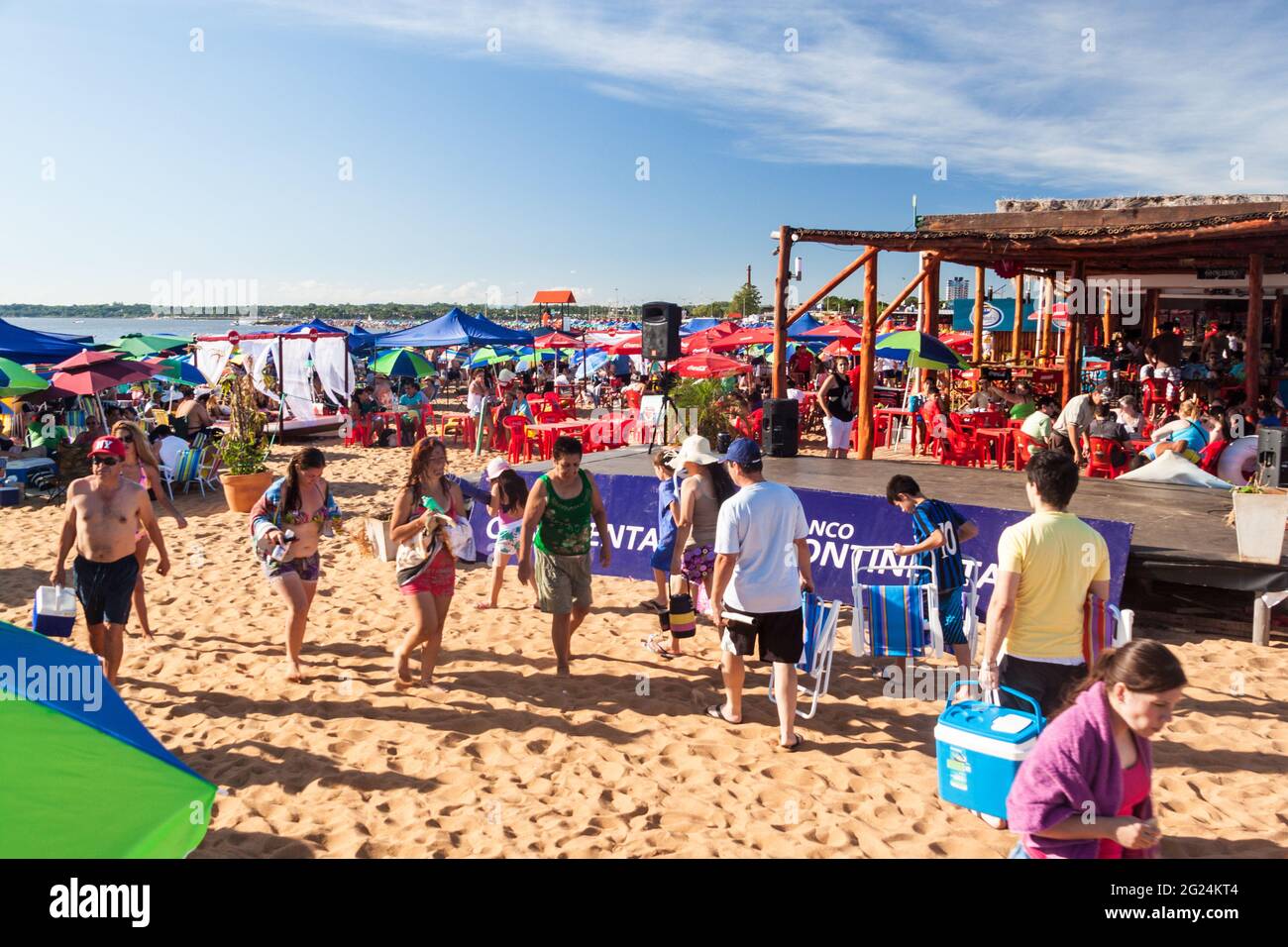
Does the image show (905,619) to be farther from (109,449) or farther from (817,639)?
(109,449)

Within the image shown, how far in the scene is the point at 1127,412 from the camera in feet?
37.3

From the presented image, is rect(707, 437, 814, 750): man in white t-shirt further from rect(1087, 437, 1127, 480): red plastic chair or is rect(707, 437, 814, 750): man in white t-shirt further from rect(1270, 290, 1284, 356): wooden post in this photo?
rect(1270, 290, 1284, 356): wooden post

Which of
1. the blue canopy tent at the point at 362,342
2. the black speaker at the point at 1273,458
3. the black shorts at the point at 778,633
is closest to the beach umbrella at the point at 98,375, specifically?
the black shorts at the point at 778,633

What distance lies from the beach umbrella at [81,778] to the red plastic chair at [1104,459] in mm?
9458

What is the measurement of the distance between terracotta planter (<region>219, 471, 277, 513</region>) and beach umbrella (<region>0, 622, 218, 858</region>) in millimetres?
8454

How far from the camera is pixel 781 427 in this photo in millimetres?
10758

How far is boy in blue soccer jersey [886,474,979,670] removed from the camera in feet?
16.0

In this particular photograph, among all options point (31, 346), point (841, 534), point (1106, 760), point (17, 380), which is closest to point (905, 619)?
point (841, 534)

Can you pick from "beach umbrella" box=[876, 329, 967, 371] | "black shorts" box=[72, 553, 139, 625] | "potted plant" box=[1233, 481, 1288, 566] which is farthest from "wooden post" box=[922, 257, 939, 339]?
"black shorts" box=[72, 553, 139, 625]

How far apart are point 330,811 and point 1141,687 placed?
317cm

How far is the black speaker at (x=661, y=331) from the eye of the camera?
1202 cm
